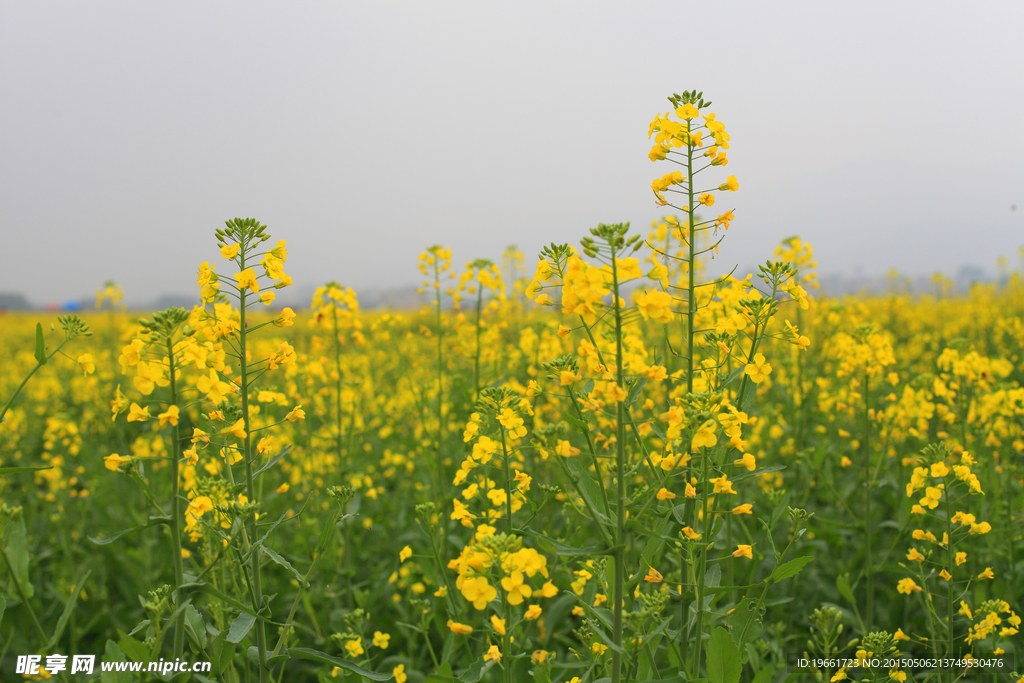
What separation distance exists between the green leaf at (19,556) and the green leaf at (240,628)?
928mm

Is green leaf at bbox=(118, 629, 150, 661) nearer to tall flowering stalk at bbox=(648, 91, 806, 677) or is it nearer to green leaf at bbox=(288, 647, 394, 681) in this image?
green leaf at bbox=(288, 647, 394, 681)

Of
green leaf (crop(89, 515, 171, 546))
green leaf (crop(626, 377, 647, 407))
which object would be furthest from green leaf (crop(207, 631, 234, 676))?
green leaf (crop(626, 377, 647, 407))

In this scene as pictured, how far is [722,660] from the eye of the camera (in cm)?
181

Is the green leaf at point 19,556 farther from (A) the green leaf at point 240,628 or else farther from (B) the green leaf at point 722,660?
(B) the green leaf at point 722,660

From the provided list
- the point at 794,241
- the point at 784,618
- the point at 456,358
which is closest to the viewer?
the point at 784,618

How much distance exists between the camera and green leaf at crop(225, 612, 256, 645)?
6.10ft

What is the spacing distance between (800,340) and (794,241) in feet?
10.1

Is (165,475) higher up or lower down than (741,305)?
lower down

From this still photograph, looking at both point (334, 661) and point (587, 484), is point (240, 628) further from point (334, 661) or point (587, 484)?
point (587, 484)

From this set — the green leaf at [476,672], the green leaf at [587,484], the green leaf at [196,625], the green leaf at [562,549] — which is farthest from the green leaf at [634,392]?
the green leaf at [196,625]

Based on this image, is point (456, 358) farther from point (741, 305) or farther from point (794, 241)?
point (741, 305)

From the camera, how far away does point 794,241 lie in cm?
496

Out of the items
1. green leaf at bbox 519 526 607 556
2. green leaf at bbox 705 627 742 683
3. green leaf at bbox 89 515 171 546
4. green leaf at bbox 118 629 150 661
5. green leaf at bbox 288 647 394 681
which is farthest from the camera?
green leaf at bbox 118 629 150 661

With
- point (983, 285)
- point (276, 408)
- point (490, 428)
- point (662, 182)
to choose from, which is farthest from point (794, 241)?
point (983, 285)
